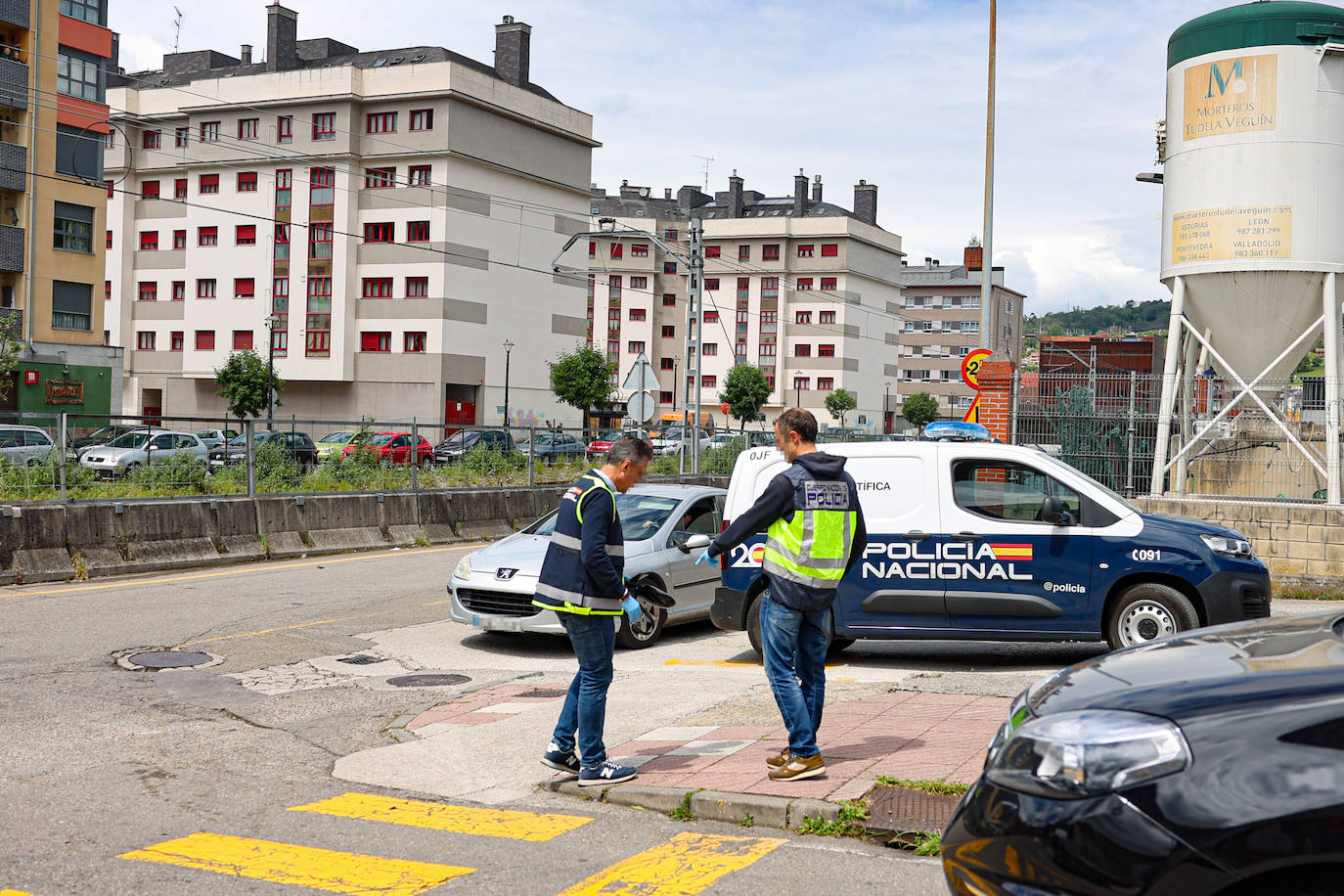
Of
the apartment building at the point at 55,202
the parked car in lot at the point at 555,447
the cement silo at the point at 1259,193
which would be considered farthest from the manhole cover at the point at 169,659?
the apartment building at the point at 55,202

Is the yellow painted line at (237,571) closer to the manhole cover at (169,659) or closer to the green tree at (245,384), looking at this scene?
the manhole cover at (169,659)

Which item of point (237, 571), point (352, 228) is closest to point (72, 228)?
point (352, 228)

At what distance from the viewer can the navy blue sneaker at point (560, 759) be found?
6.43m

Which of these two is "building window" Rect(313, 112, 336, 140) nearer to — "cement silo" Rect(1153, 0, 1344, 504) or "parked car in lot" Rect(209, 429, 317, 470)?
"parked car in lot" Rect(209, 429, 317, 470)

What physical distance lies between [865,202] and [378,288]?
192ft

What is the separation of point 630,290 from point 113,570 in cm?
8925

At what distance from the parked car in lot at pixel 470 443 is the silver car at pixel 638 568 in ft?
31.8

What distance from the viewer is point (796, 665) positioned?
6344 millimetres

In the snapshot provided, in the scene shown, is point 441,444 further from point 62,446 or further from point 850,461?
point 850,461

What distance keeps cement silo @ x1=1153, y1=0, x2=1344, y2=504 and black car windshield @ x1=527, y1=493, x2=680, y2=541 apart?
8038mm

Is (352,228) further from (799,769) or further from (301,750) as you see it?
(799,769)

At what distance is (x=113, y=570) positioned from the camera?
15.8 meters

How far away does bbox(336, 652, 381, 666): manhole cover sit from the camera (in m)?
10.3

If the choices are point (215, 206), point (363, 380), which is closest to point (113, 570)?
point (363, 380)
